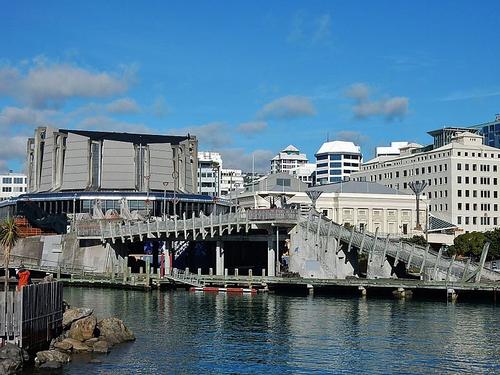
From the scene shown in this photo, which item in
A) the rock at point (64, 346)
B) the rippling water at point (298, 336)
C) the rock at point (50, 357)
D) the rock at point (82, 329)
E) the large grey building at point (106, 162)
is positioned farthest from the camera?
the large grey building at point (106, 162)

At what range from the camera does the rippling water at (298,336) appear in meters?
46.4

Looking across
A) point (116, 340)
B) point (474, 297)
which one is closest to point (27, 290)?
point (116, 340)

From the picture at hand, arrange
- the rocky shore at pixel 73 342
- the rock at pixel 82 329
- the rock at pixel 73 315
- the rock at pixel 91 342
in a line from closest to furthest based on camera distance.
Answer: the rocky shore at pixel 73 342 < the rock at pixel 91 342 < the rock at pixel 82 329 < the rock at pixel 73 315

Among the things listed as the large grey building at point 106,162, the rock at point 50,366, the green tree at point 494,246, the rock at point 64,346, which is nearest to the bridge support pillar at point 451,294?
the rock at point 64,346

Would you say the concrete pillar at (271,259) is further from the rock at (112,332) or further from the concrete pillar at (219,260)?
the rock at (112,332)

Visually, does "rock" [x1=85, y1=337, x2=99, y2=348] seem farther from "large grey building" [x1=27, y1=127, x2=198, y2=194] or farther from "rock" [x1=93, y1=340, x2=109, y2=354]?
"large grey building" [x1=27, y1=127, x2=198, y2=194]

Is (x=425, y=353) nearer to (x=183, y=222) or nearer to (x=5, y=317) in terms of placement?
(x=5, y=317)

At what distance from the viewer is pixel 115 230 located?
116375 mm

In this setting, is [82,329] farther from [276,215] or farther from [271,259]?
[271,259]

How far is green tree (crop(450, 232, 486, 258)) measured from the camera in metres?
147

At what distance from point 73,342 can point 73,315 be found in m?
2.94

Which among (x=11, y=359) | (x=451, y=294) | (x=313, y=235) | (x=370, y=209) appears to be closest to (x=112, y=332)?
(x=11, y=359)

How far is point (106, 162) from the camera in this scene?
180875mm

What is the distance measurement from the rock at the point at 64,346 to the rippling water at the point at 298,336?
166cm
